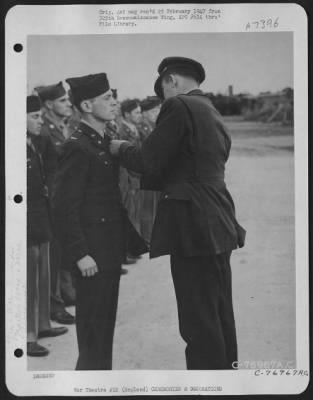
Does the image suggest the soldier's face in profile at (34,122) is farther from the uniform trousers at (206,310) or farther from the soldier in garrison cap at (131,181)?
the uniform trousers at (206,310)

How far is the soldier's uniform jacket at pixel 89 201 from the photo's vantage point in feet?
3.86

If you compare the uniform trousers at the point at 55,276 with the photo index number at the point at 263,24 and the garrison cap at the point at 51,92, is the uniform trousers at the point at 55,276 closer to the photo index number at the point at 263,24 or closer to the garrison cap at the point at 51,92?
the garrison cap at the point at 51,92

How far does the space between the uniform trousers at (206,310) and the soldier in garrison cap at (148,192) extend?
0.12 metres

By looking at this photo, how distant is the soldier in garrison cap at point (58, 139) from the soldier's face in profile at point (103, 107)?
0.23 ft

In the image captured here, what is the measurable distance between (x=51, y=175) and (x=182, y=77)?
0.47 meters

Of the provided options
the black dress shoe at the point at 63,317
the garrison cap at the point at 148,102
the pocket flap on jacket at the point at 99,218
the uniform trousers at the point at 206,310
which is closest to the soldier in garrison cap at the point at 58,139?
the black dress shoe at the point at 63,317

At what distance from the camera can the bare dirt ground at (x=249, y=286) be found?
1202 millimetres

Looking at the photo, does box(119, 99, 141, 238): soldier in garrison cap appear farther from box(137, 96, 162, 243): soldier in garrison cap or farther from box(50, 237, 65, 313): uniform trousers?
box(50, 237, 65, 313): uniform trousers

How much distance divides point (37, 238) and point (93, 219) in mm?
183

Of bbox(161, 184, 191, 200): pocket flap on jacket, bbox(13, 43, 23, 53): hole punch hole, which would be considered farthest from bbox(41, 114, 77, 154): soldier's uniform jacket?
bbox(161, 184, 191, 200): pocket flap on jacket

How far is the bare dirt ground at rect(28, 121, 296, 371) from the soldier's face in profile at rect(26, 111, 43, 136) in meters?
0.49

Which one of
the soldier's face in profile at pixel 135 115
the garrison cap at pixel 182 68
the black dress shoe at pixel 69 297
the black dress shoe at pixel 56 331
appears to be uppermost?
the garrison cap at pixel 182 68

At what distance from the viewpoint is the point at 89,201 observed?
118 centimetres

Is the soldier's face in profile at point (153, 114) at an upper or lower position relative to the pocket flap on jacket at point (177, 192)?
upper
